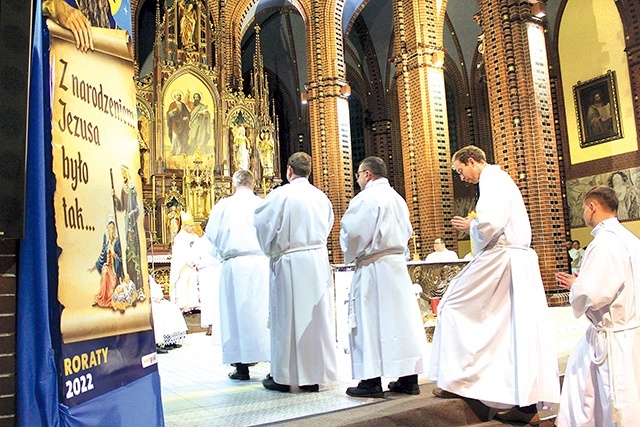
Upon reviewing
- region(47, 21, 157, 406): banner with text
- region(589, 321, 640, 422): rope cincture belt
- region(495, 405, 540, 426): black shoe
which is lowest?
region(495, 405, 540, 426): black shoe

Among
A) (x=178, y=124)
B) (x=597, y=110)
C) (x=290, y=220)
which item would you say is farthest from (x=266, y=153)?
(x=290, y=220)

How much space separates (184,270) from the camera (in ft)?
30.0

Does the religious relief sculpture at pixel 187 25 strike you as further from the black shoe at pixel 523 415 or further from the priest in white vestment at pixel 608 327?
the black shoe at pixel 523 415

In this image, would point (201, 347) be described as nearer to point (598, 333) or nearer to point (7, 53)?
point (598, 333)

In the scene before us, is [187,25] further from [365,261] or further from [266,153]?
[365,261]

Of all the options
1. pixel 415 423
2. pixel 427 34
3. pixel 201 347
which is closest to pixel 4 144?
pixel 415 423

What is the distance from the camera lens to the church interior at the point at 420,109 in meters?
10.8

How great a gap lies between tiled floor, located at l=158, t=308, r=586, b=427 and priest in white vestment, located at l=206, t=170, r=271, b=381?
263 mm

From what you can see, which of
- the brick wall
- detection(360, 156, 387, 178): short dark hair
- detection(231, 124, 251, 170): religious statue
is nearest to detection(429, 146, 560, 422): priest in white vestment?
detection(360, 156, 387, 178): short dark hair

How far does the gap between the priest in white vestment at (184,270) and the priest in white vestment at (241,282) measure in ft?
12.3

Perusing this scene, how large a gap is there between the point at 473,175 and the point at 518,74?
7.60m

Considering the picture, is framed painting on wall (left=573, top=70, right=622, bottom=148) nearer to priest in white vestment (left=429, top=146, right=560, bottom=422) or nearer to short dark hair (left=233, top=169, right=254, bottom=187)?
short dark hair (left=233, top=169, right=254, bottom=187)

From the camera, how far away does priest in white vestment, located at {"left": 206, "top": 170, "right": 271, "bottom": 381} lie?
5.05 meters

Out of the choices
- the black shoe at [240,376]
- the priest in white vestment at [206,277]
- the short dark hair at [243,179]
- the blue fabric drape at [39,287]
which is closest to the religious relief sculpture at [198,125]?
the priest in white vestment at [206,277]
